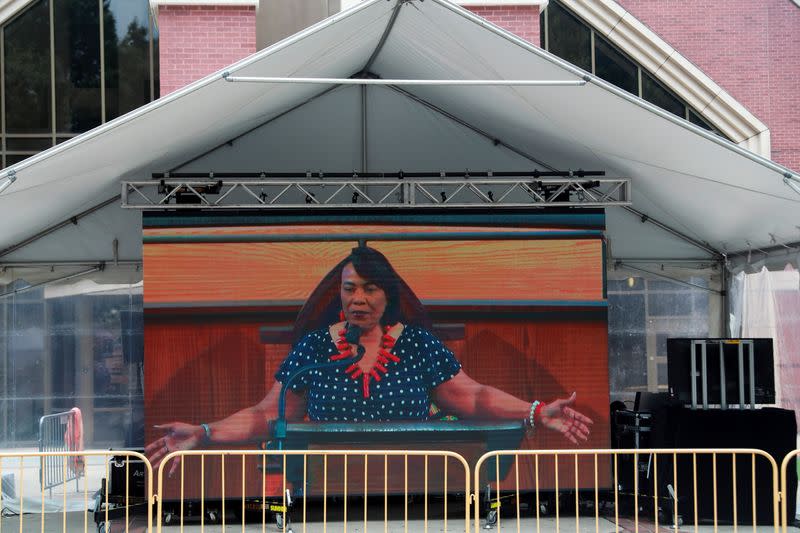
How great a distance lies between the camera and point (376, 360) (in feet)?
32.3

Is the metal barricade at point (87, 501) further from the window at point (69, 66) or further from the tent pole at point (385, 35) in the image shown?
the window at point (69, 66)

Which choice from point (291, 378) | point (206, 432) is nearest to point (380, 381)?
point (291, 378)

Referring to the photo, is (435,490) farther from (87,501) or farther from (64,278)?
(64,278)

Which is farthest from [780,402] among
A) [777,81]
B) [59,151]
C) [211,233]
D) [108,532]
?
[777,81]

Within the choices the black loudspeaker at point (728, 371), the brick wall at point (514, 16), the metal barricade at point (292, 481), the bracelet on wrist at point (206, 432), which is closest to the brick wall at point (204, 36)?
the brick wall at point (514, 16)

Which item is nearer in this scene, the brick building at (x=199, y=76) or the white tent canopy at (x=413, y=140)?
the white tent canopy at (x=413, y=140)

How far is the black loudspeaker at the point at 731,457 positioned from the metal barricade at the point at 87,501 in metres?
4.79

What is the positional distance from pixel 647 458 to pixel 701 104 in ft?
34.4

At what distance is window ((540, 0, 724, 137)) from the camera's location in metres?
18.3

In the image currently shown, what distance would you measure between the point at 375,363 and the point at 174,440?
6.48 ft

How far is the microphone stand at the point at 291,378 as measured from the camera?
9.71 meters

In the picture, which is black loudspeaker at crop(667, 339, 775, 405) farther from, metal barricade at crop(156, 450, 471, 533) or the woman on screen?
metal barricade at crop(156, 450, 471, 533)

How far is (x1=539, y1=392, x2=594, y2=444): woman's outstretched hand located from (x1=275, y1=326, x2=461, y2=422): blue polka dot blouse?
959 mm

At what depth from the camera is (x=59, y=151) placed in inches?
300
